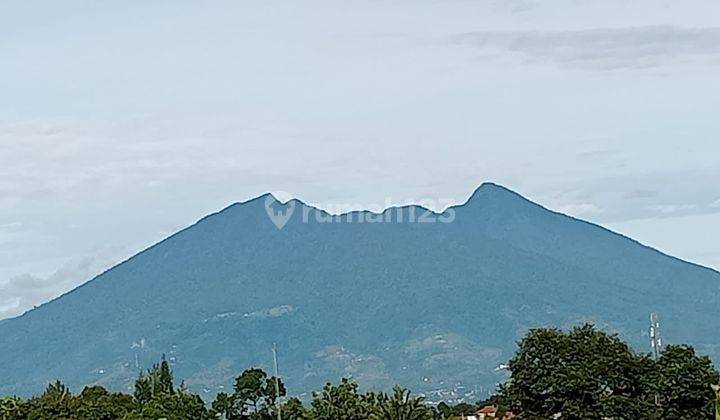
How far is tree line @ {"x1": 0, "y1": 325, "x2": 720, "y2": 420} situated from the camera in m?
35.6

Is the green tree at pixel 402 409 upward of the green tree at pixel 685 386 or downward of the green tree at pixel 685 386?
downward

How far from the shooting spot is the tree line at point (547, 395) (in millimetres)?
35562

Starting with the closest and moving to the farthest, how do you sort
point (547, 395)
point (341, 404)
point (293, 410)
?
point (341, 404) < point (293, 410) < point (547, 395)

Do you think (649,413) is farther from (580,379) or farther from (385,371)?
(385,371)

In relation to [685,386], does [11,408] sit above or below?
above

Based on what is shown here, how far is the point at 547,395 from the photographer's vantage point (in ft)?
129

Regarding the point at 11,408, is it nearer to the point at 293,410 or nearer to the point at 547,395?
the point at 293,410

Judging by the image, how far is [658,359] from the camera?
37812 mm

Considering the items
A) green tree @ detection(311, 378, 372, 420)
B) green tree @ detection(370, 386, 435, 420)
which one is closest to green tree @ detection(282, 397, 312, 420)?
green tree @ detection(311, 378, 372, 420)

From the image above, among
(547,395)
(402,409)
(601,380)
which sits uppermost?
(601,380)

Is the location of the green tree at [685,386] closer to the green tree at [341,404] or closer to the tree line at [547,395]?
the tree line at [547,395]

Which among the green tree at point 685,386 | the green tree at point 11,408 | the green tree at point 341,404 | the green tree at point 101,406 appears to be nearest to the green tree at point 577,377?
the green tree at point 685,386

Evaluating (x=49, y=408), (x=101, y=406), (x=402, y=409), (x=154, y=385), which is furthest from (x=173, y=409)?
(x=402, y=409)

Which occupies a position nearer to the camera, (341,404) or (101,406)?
(341,404)
